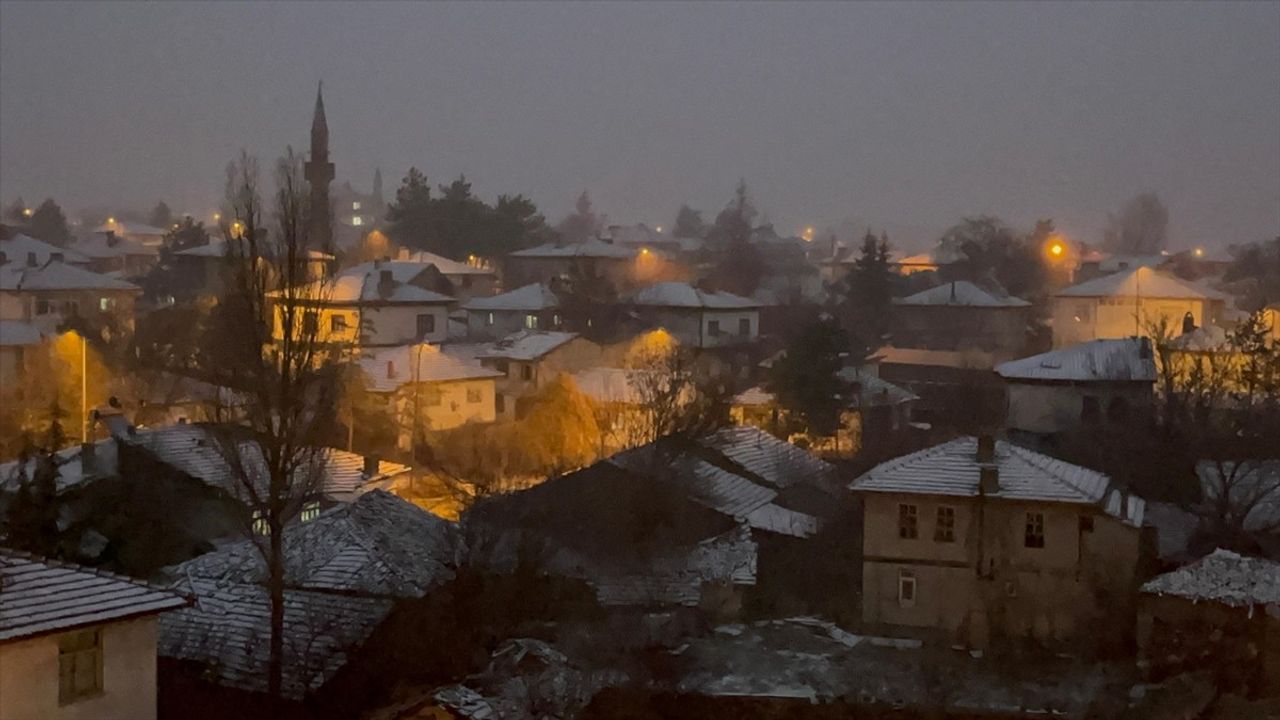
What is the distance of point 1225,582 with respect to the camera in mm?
17594

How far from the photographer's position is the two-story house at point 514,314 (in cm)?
4509

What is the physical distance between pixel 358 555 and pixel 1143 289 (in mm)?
32609

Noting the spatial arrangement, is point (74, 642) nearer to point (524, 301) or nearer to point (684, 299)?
point (684, 299)

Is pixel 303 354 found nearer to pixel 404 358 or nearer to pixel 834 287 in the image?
pixel 404 358

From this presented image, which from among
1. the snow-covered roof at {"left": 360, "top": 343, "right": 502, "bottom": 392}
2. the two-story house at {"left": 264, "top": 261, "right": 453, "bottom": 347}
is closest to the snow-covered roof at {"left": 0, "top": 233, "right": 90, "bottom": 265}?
the two-story house at {"left": 264, "top": 261, "right": 453, "bottom": 347}

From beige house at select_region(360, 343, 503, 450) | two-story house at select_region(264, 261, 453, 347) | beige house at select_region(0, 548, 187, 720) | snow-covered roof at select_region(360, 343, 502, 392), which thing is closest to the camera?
beige house at select_region(0, 548, 187, 720)

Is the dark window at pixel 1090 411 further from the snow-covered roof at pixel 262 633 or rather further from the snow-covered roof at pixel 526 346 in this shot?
the snow-covered roof at pixel 262 633

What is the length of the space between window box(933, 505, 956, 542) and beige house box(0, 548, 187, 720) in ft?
37.9

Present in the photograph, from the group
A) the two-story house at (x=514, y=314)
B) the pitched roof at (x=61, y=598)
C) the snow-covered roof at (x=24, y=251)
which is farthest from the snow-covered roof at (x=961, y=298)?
the pitched roof at (x=61, y=598)

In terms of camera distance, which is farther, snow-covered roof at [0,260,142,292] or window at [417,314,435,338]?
window at [417,314,435,338]

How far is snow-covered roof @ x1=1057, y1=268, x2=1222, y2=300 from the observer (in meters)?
42.5

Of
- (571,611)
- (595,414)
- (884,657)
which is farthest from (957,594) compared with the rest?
(595,414)

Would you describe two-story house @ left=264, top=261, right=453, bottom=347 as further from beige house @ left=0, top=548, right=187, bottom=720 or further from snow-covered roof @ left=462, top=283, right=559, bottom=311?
beige house @ left=0, top=548, right=187, bottom=720

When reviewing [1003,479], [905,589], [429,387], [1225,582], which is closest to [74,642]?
[905,589]
